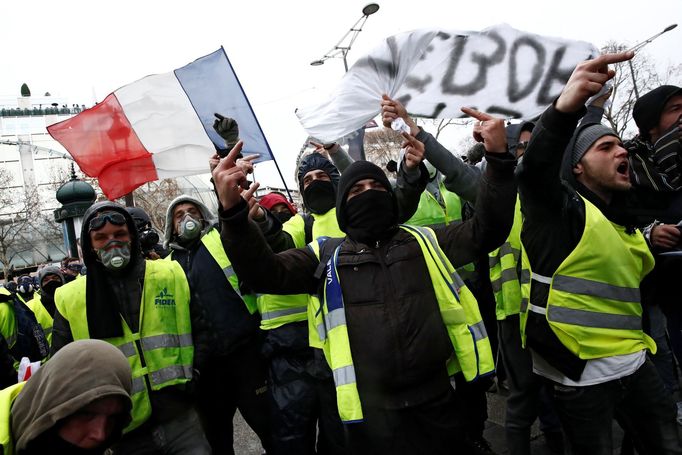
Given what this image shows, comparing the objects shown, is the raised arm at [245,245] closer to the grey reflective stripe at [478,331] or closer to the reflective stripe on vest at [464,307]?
the reflective stripe on vest at [464,307]

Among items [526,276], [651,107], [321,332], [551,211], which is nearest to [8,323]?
[321,332]

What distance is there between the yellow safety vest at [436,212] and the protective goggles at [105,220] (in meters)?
2.53

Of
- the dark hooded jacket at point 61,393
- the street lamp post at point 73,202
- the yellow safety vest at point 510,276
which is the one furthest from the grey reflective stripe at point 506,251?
the street lamp post at point 73,202

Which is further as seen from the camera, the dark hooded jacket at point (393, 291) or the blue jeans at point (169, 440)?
the blue jeans at point (169, 440)

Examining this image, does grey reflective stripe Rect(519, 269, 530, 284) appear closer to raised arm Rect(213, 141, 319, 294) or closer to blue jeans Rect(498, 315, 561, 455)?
blue jeans Rect(498, 315, 561, 455)

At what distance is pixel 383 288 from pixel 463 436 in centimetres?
78

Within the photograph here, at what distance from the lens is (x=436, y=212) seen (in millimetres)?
4516

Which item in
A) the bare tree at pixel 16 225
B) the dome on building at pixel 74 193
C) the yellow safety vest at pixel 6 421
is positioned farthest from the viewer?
the bare tree at pixel 16 225

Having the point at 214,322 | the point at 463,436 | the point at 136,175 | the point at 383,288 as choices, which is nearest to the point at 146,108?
the point at 136,175

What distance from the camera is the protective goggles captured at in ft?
9.37

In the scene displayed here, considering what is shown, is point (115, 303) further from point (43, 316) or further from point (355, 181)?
point (43, 316)

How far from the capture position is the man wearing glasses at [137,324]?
2.71 m

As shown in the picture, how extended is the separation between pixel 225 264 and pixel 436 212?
207cm

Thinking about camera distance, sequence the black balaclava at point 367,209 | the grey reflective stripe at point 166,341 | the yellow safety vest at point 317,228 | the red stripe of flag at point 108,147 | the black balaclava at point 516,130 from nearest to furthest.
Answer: the black balaclava at point 367,209, the grey reflective stripe at point 166,341, the yellow safety vest at point 317,228, the black balaclava at point 516,130, the red stripe of flag at point 108,147
